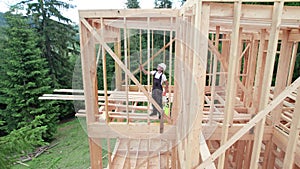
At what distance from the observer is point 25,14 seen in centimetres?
1242

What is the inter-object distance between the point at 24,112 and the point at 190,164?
38.2ft

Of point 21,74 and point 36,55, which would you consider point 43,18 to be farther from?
point 21,74

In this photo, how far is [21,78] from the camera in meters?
10.9

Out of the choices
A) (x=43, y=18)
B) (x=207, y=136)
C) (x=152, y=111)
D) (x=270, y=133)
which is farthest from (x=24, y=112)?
Result: (x=270, y=133)

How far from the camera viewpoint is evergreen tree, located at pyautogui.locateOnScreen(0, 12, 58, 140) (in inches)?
419

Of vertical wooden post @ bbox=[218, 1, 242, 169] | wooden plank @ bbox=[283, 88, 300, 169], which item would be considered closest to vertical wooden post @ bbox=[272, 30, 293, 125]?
wooden plank @ bbox=[283, 88, 300, 169]

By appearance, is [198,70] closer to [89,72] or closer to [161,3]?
[89,72]

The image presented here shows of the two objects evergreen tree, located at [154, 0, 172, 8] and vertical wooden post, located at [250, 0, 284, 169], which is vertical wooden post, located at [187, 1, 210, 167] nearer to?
vertical wooden post, located at [250, 0, 284, 169]

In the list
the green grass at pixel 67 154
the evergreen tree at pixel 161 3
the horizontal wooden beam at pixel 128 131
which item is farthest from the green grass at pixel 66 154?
the evergreen tree at pixel 161 3

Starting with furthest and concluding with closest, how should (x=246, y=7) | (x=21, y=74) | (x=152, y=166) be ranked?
(x=21, y=74), (x=152, y=166), (x=246, y=7)

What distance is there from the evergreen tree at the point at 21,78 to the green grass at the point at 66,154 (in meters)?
1.02

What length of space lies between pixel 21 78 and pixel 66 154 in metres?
5.43

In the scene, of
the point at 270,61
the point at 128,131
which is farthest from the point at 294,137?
the point at 128,131

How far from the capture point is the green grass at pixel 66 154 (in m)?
8.14
